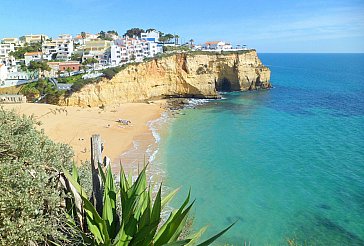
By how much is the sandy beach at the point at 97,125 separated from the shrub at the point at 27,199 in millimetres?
16836

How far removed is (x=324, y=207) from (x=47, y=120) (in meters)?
23.9

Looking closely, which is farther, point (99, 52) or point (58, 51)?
point (58, 51)

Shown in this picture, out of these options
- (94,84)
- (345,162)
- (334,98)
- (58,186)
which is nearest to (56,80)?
(94,84)

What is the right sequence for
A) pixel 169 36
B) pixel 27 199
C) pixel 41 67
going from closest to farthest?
1. pixel 27 199
2. pixel 41 67
3. pixel 169 36

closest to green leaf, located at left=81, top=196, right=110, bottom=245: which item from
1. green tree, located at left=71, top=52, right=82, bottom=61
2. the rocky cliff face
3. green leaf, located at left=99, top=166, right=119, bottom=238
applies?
green leaf, located at left=99, top=166, right=119, bottom=238

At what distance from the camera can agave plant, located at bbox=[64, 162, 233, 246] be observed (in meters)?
3.52

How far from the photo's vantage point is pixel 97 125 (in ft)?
99.3

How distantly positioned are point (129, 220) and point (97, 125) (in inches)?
1086

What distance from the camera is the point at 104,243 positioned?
3.45 metres

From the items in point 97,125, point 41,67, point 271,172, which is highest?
point 41,67

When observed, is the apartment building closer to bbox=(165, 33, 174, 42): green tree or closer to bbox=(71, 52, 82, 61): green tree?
bbox=(71, 52, 82, 61): green tree

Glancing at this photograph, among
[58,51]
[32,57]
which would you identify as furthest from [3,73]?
[58,51]

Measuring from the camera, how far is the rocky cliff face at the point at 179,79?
39.8 meters

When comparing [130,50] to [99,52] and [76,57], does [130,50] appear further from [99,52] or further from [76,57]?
[76,57]
